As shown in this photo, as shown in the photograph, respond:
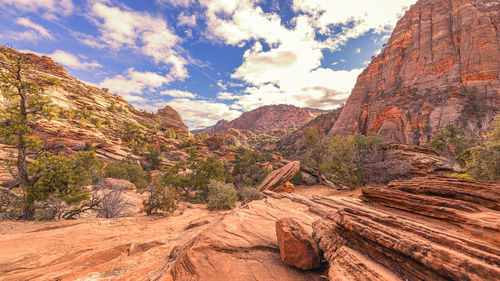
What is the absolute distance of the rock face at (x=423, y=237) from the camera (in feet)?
6.85

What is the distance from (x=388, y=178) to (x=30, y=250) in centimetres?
2094

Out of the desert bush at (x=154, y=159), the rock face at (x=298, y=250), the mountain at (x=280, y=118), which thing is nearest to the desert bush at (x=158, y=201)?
the rock face at (x=298, y=250)

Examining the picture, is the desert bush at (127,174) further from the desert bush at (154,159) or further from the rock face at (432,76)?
the rock face at (432,76)

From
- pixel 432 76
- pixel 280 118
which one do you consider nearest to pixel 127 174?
pixel 432 76

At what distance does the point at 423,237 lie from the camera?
265cm

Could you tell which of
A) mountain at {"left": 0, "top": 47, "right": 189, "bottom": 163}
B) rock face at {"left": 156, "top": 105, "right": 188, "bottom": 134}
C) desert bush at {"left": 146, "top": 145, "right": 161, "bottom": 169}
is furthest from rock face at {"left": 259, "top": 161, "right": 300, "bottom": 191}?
rock face at {"left": 156, "top": 105, "right": 188, "bottom": 134}

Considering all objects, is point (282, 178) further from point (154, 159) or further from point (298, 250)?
point (154, 159)

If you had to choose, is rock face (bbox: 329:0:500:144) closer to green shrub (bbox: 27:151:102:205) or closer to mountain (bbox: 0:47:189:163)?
green shrub (bbox: 27:151:102:205)

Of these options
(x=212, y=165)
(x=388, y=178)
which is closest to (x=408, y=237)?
(x=388, y=178)

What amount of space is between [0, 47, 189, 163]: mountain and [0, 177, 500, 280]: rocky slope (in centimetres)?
2407

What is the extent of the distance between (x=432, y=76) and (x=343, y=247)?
213 ft

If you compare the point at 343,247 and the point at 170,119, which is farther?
the point at 170,119

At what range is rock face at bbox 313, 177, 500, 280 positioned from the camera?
6.85 ft

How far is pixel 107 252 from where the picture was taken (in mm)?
4602
